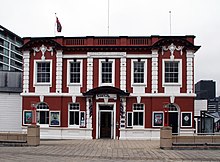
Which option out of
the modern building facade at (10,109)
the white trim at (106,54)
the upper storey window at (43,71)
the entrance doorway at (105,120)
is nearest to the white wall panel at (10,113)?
the modern building facade at (10,109)

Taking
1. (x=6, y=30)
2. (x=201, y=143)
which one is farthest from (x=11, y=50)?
(x=201, y=143)

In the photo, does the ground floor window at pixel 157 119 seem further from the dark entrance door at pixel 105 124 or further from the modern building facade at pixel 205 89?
the modern building facade at pixel 205 89

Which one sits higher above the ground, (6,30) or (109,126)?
(6,30)

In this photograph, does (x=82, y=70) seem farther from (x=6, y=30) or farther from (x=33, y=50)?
→ (x=6, y=30)

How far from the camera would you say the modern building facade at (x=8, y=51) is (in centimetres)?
10800

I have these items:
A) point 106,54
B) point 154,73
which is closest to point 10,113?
→ point 106,54

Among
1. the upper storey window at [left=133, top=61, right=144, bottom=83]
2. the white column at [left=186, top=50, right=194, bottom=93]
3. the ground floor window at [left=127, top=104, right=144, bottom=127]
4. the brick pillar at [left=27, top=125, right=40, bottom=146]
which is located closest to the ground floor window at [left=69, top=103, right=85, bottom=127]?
the ground floor window at [left=127, top=104, right=144, bottom=127]

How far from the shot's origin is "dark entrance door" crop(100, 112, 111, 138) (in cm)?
3269

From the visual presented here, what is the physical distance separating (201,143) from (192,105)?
8.54 m

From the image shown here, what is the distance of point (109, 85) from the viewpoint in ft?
108

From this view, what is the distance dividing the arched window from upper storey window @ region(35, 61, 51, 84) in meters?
2.04

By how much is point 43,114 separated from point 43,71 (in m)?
3.71

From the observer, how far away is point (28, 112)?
3344 centimetres

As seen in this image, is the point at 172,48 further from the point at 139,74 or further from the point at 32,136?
the point at 32,136
